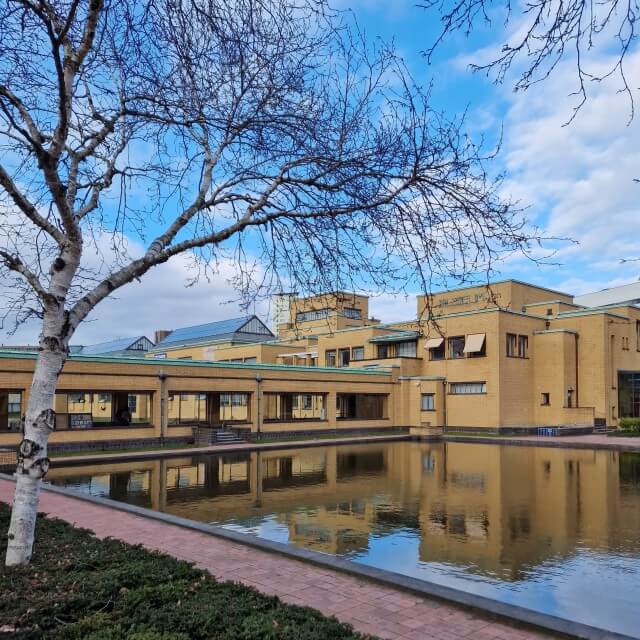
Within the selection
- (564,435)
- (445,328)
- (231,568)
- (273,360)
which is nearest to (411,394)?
(445,328)

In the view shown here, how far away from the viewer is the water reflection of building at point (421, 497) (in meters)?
11.0

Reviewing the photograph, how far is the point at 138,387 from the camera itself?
31750 mm

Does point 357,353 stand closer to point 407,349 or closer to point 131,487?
point 407,349

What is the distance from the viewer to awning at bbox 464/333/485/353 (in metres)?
41.8

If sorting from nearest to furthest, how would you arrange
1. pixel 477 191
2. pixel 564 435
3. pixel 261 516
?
pixel 477 191 → pixel 261 516 → pixel 564 435

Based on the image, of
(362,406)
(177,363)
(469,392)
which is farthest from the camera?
(362,406)

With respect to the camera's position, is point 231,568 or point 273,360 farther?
point 273,360

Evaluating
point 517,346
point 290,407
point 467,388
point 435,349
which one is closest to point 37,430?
point 467,388

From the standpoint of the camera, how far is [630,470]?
2217 centimetres

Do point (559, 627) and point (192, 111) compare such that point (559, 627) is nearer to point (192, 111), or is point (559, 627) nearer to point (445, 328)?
point (192, 111)

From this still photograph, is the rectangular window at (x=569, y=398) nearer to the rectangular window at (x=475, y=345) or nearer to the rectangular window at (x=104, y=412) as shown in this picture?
the rectangular window at (x=475, y=345)

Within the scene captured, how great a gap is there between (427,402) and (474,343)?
591 cm

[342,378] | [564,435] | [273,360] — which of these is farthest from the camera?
[273,360]

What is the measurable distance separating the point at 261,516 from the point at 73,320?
7.52m
